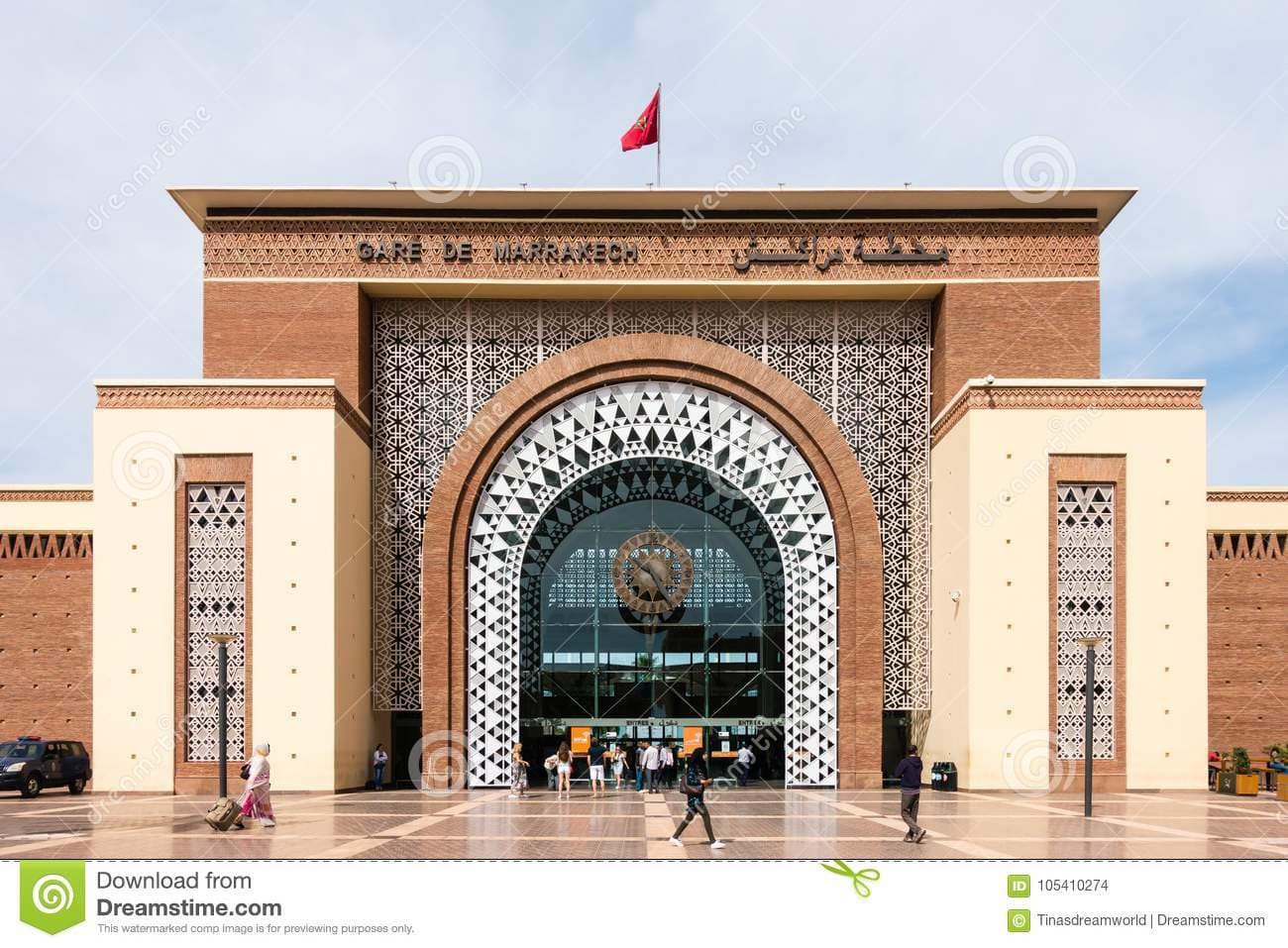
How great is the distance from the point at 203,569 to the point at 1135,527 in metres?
16.1

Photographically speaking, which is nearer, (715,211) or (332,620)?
(332,620)

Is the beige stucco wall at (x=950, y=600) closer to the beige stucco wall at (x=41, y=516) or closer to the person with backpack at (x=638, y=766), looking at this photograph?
the person with backpack at (x=638, y=766)

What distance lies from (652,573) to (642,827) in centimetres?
934

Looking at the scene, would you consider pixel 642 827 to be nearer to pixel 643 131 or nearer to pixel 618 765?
pixel 618 765

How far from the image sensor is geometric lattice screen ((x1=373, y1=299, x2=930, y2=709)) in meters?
25.2

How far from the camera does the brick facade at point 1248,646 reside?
27.0 metres

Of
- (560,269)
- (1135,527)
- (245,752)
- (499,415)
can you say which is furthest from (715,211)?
(245,752)

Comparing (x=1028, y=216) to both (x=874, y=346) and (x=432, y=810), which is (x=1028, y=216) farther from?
(x=432, y=810)

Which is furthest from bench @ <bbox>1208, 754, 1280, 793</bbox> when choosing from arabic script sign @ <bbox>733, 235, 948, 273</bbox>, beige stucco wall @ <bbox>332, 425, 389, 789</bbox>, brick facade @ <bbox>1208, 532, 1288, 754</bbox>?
beige stucco wall @ <bbox>332, 425, 389, 789</bbox>

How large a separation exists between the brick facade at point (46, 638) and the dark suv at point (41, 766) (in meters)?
2.16

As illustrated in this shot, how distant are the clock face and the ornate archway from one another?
1715 mm

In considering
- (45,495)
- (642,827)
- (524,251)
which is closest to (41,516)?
(45,495)

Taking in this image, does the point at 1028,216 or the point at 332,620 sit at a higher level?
the point at 1028,216

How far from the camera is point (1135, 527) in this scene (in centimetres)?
2281
